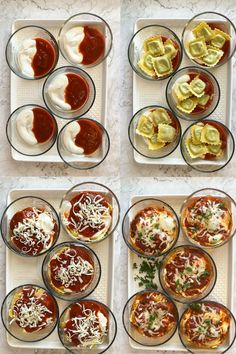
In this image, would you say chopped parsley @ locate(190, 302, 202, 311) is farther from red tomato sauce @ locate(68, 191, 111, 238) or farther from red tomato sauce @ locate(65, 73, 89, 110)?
red tomato sauce @ locate(65, 73, 89, 110)

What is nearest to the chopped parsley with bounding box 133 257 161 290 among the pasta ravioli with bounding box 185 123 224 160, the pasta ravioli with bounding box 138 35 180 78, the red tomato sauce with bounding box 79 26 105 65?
the pasta ravioli with bounding box 185 123 224 160

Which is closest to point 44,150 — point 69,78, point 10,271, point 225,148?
point 69,78

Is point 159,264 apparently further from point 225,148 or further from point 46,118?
point 46,118

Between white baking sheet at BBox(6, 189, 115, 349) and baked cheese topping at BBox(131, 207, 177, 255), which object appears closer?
baked cheese topping at BBox(131, 207, 177, 255)

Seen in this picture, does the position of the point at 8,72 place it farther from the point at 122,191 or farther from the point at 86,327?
the point at 86,327

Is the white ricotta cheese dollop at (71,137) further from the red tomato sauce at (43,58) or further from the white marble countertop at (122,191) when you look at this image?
the red tomato sauce at (43,58)

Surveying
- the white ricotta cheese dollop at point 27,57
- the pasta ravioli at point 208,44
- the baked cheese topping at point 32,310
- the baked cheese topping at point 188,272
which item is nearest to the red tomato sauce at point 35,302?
the baked cheese topping at point 32,310

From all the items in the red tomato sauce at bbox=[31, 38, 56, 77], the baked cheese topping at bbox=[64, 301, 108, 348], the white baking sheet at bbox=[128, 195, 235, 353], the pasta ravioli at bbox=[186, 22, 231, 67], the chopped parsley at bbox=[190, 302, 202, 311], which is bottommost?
the baked cheese topping at bbox=[64, 301, 108, 348]
